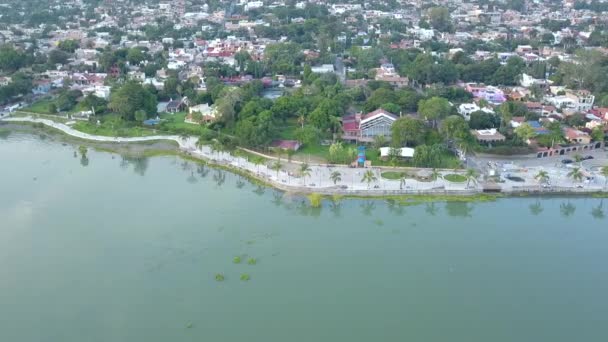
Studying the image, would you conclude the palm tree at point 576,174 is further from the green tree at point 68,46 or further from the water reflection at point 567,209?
the green tree at point 68,46

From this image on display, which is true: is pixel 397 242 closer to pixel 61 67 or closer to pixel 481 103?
pixel 481 103

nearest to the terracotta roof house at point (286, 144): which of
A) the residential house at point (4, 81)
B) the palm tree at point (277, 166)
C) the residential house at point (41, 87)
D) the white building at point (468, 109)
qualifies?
the palm tree at point (277, 166)

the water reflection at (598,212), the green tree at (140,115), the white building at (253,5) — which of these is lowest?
the water reflection at (598,212)

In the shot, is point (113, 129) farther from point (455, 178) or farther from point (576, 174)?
point (576, 174)

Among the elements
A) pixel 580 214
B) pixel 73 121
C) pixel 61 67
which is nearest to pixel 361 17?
pixel 61 67

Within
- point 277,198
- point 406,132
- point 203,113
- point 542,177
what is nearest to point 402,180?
point 406,132

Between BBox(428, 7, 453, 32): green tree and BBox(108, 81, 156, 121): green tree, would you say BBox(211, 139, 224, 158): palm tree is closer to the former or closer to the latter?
BBox(108, 81, 156, 121): green tree

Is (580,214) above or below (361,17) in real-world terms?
below
